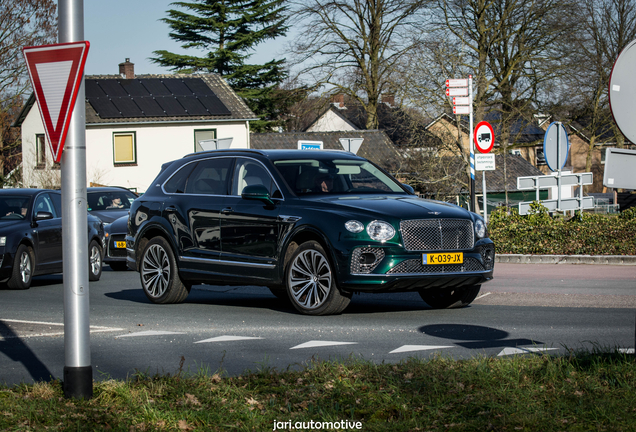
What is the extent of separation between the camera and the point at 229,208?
1025cm

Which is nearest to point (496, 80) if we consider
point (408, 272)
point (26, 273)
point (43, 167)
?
point (43, 167)

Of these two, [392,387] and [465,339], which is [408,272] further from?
[392,387]

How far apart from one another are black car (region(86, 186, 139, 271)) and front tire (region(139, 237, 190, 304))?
5673 millimetres

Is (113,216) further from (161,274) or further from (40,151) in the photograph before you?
(40,151)

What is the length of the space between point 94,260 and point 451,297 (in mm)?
7703

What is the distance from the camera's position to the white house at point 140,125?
47281mm

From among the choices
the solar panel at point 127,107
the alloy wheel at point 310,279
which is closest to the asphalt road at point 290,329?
the alloy wheel at point 310,279

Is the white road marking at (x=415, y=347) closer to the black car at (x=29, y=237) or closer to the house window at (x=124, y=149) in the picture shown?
the black car at (x=29, y=237)

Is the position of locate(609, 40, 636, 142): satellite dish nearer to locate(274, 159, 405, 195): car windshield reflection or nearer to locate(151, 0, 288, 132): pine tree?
locate(274, 159, 405, 195): car windshield reflection

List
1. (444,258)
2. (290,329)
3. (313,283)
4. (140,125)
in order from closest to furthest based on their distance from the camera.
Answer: (290,329) → (444,258) → (313,283) → (140,125)

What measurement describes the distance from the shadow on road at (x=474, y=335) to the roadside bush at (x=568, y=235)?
9.79 metres

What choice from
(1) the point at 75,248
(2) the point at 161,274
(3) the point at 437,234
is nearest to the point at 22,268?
(2) the point at 161,274

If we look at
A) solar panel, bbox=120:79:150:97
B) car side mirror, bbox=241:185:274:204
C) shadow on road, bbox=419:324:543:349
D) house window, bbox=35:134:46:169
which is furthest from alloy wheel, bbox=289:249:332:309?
solar panel, bbox=120:79:150:97

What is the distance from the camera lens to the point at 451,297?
1015 cm
